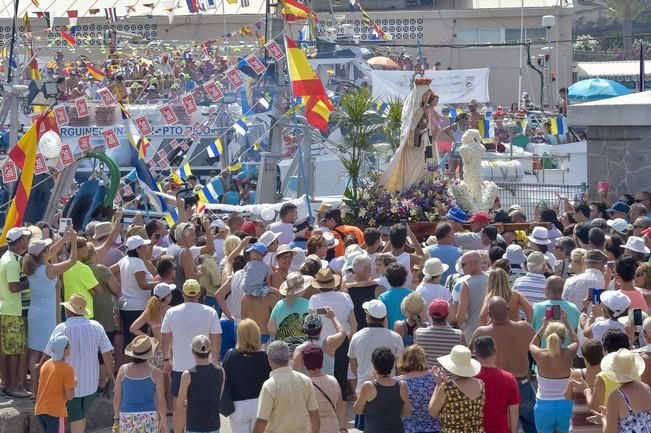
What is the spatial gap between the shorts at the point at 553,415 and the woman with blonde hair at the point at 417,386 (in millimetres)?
971

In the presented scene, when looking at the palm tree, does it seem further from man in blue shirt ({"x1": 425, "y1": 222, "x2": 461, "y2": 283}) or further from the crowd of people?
man in blue shirt ({"x1": 425, "y1": 222, "x2": 461, "y2": 283})

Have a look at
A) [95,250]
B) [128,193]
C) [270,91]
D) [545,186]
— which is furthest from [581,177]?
[95,250]

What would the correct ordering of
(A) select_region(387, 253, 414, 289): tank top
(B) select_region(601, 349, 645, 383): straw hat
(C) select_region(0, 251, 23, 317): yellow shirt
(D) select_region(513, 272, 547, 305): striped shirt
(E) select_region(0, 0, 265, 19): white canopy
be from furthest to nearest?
(E) select_region(0, 0, 265, 19): white canopy
(A) select_region(387, 253, 414, 289): tank top
(C) select_region(0, 251, 23, 317): yellow shirt
(D) select_region(513, 272, 547, 305): striped shirt
(B) select_region(601, 349, 645, 383): straw hat

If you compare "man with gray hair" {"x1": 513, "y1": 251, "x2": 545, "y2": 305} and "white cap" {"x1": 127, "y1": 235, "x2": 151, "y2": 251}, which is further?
"white cap" {"x1": 127, "y1": 235, "x2": 151, "y2": 251}

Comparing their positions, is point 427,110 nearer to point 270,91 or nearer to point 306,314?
point 270,91

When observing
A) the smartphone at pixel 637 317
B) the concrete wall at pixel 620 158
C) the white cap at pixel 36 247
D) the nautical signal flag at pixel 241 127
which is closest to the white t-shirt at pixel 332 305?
the smartphone at pixel 637 317

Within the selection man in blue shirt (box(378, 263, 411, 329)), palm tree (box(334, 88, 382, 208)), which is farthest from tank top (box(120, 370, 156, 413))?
palm tree (box(334, 88, 382, 208))

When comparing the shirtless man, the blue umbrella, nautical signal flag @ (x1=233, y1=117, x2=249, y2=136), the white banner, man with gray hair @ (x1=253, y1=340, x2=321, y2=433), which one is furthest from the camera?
the blue umbrella

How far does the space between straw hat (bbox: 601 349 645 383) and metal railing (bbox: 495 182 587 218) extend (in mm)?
11013

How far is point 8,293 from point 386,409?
168 inches

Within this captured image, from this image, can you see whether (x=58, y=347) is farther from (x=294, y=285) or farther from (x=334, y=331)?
(x=334, y=331)

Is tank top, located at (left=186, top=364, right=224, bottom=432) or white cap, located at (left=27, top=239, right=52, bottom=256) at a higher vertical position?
white cap, located at (left=27, top=239, right=52, bottom=256)

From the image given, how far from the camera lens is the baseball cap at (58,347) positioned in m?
9.22

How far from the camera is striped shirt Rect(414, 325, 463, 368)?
8938 millimetres
